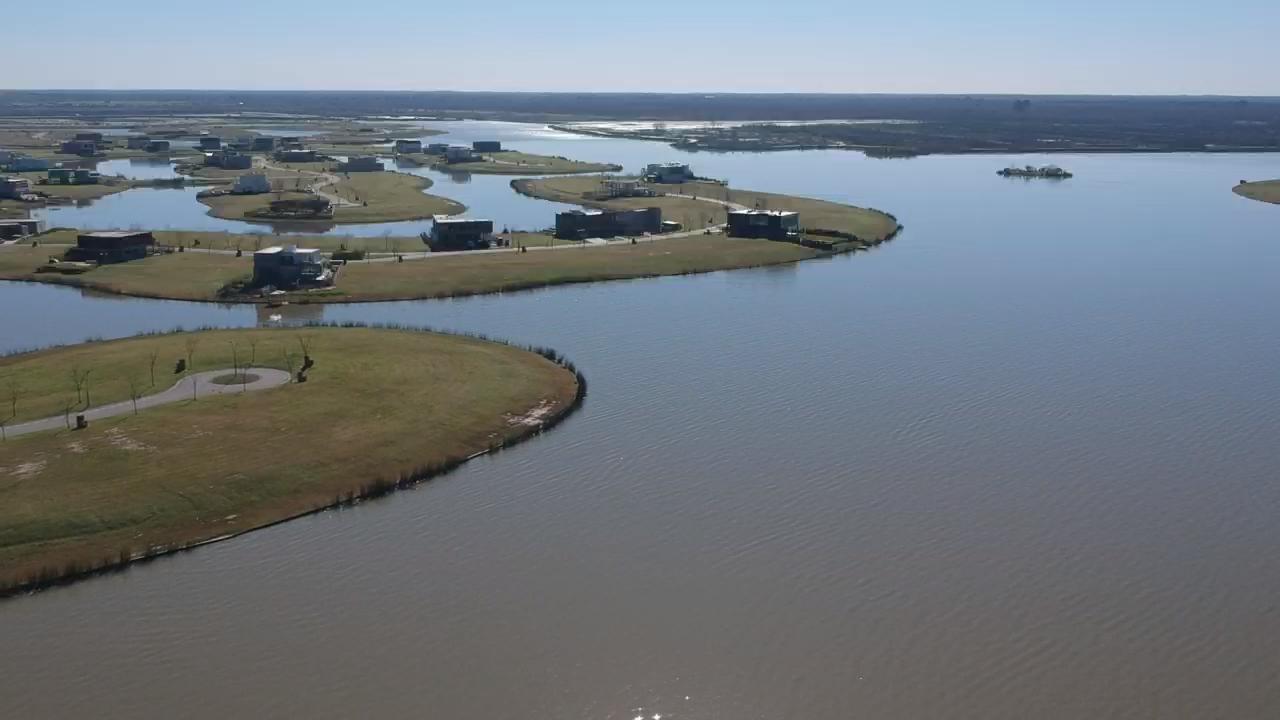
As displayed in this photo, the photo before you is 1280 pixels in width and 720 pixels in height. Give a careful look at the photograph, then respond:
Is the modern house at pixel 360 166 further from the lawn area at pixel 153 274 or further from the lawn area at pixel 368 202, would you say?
the lawn area at pixel 153 274

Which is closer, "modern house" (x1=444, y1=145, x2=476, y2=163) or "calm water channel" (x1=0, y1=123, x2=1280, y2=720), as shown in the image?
"calm water channel" (x1=0, y1=123, x2=1280, y2=720)

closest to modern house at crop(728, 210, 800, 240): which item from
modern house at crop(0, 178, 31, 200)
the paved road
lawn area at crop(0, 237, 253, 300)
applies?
lawn area at crop(0, 237, 253, 300)

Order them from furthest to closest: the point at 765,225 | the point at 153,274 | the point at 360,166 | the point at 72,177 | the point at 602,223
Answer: the point at 360,166 → the point at 72,177 → the point at 602,223 → the point at 765,225 → the point at 153,274

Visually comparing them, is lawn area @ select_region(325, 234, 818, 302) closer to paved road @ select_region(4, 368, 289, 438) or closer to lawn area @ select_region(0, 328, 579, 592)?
lawn area @ select_region(0, 328, 579, 592)

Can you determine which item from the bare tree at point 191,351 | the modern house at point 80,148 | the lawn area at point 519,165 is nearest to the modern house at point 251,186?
the lawn area at point 519,165

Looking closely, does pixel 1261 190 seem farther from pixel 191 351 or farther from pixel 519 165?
pixel 191 351

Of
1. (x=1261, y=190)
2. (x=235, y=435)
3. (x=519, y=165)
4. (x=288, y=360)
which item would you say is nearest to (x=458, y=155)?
(x=519, y=165)

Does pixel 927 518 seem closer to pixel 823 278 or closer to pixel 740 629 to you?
pixel 740 629
